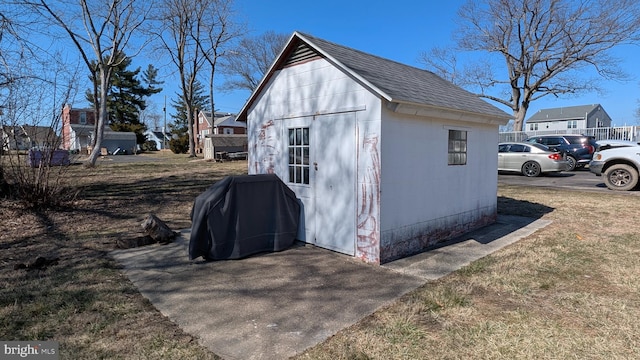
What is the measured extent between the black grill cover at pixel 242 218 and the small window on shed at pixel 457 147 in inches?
112

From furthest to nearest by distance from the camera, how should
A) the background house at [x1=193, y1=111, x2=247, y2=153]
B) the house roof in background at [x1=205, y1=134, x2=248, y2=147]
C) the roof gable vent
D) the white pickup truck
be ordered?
the background house at [x1=193, y1=111, x2=247, y2=153], the house roof in background at [x1=205, y1=134, x2=248, y2=147], the white pickup truck, the roof gable vent

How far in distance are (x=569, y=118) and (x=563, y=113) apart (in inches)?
85.2

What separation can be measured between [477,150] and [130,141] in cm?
4929

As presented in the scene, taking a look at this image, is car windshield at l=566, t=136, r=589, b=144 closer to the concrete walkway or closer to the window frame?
the window frame

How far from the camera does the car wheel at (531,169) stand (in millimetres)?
14859

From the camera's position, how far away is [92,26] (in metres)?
20.4

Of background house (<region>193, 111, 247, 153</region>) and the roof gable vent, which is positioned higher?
background house (<region>193, 111, 247, 153</region>)

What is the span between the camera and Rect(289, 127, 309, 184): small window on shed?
19.0ft

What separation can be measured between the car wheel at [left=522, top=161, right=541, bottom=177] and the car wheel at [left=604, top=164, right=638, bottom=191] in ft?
11.5

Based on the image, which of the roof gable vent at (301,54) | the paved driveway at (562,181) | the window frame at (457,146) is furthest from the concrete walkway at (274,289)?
the paved driveway at (562,181)

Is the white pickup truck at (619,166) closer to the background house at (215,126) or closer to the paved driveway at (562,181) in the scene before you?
the paved driveway at (562,181)

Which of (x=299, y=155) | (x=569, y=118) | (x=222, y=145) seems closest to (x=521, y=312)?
(x=299, y=155)

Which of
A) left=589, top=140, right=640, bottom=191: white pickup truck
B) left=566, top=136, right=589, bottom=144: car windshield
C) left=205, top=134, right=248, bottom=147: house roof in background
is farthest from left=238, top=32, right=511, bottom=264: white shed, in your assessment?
left=205, top=134, right=248, bottom=147: house roof in background

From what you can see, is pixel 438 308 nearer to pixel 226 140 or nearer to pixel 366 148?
pixel 366 148
